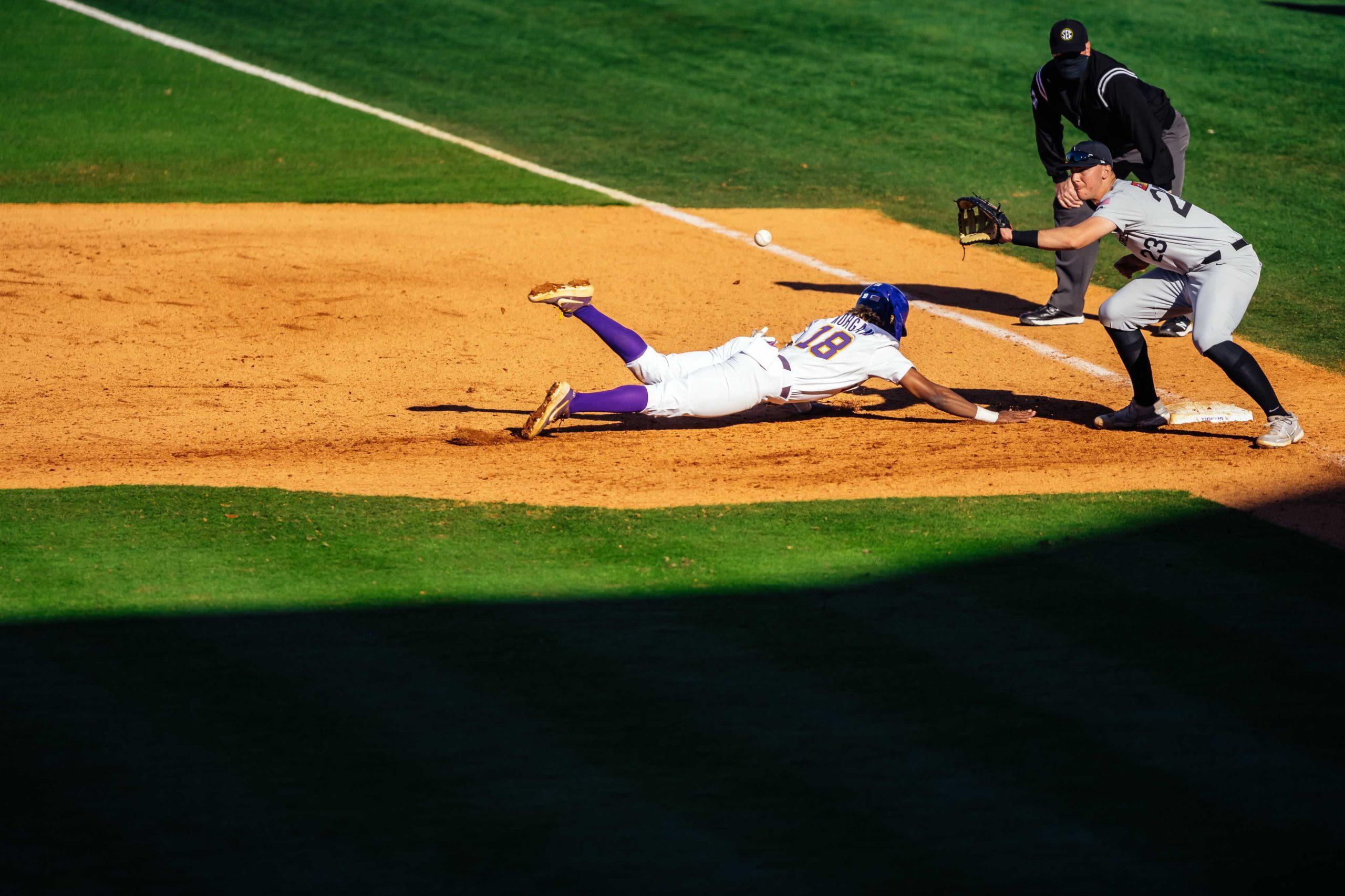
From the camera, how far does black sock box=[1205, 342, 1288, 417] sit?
7145 mm

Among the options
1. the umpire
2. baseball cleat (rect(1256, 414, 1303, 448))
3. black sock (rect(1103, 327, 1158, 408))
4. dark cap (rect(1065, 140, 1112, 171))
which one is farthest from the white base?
dark cap (rect(1065, 140, 1112, 171))

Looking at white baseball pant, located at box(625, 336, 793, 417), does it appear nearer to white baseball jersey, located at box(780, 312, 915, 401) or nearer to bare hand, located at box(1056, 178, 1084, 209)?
white baseball jersey, located at box(780, 312, 915, 401)

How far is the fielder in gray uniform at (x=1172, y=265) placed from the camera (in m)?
7.14

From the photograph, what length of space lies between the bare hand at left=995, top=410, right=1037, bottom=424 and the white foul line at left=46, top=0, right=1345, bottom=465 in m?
1.23

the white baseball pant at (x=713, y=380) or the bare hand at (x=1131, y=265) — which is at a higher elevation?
the bare hand at (x=1131, y=265)

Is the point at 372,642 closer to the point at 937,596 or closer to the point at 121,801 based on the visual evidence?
the point at 121,801

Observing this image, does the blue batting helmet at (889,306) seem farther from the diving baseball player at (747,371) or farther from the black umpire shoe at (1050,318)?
the black umpire shoe at (1050,318)

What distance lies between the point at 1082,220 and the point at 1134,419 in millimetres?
1987

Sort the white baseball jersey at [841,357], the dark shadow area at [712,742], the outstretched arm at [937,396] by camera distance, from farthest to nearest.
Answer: the white baseball jersey at [841,357], the outstretched arm at [937,396], the dark shadow area at [712,742]

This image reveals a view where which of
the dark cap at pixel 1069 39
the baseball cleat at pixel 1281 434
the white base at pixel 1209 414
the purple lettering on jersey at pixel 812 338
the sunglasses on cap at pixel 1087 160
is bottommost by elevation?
the white base at pixel 1209 414

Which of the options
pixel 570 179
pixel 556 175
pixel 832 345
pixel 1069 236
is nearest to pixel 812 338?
pixel 832 345

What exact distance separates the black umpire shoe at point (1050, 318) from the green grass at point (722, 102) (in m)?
1.24

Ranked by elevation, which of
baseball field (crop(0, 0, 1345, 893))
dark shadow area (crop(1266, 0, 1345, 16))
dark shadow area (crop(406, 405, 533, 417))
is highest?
dark shadow area (crop(1266, 0, 1345, 16))

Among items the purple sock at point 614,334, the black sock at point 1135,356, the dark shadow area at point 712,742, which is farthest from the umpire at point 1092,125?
the dark shadow area at point 712,742
